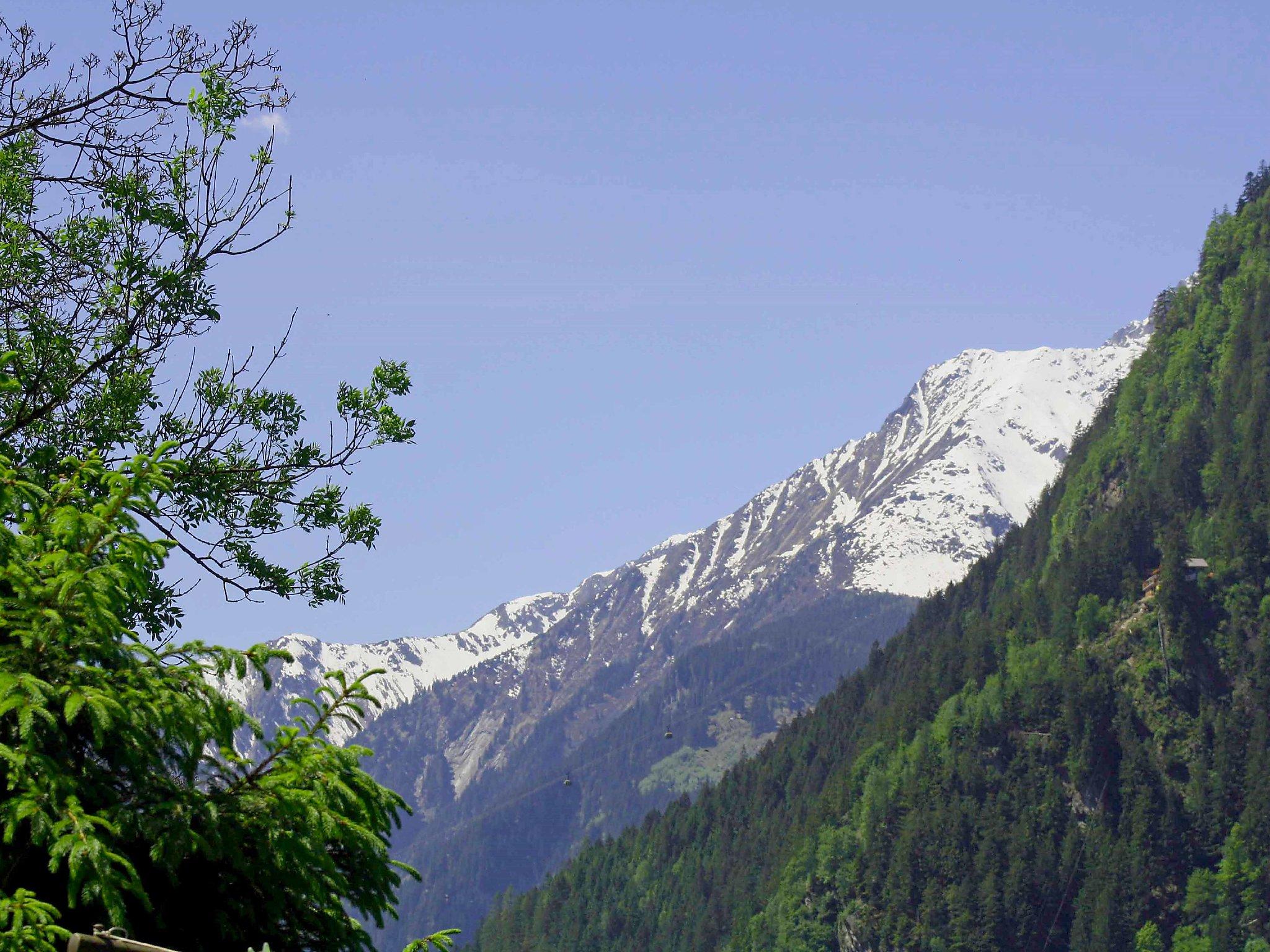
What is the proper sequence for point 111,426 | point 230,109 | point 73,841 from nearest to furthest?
point 73,841 → point 111,426 → point 230,109

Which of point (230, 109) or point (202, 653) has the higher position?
point (230, 109)

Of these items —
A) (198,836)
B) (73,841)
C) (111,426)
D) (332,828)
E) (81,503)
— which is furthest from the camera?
(111,426)

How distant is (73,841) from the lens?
10070 mm

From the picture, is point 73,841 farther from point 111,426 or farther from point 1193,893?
point 1193,893

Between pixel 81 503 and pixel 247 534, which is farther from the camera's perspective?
pixel 247 534

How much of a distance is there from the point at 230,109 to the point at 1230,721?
20231 cm

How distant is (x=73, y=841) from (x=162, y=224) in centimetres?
1192

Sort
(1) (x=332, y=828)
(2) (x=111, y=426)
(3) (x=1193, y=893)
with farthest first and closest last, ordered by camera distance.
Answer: (3) (x=1193, y=893), (2) (x=111, y=426), (1) (x=332, y=828)

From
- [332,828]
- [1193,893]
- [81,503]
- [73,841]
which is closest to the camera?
[73,841]

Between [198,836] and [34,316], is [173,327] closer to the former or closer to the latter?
[34,316]

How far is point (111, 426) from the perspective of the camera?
19188 mm

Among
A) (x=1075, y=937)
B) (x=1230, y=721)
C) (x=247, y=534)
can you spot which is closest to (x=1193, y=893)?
(x=1075, y=937)

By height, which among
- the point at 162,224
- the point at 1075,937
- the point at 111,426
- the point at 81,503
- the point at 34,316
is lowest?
the point at 1075,937

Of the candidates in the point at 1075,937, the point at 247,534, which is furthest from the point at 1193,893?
the point at 247,534
